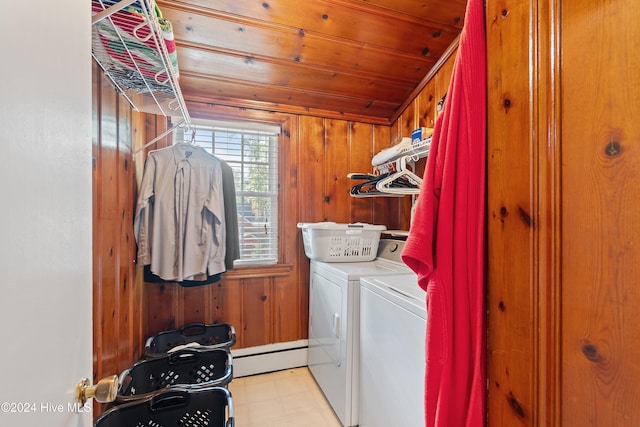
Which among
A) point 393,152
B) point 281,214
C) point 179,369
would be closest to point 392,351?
point 179,369

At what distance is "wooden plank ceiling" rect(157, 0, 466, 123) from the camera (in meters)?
1.57

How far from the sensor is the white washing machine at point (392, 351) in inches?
41.4

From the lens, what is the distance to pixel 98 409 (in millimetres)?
1219

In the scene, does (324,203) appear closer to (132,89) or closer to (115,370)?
(132,89)

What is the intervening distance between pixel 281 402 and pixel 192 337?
773 millimetres

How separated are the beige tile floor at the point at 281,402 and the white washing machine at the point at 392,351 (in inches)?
14.8

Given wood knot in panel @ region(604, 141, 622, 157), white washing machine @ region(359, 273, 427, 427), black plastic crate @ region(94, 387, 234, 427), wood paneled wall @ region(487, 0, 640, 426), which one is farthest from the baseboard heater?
wood knot in panel @ region(604, 141, 622, 157)

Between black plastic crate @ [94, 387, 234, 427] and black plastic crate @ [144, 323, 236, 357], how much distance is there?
0.54m

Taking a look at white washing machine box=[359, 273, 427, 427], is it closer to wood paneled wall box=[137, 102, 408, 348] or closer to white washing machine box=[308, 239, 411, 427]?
white washing machine box=[308, 239, 411, 427]

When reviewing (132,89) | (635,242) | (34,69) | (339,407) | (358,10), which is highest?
(358,10)

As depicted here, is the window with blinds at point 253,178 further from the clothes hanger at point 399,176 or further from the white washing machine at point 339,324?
the clothes hanger at point 399,176

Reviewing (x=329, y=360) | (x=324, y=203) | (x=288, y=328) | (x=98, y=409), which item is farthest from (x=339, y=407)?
(x=324, y=203)

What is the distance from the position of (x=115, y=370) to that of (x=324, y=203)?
5.74 ft

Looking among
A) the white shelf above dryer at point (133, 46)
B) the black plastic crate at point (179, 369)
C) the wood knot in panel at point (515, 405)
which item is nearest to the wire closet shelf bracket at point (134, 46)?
the white shelf above dryer at point (133, 46)
